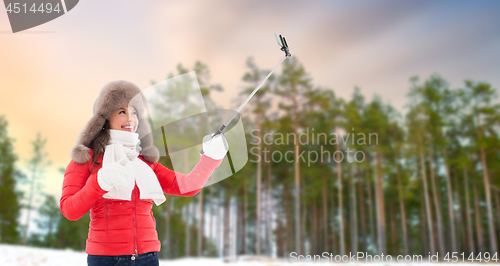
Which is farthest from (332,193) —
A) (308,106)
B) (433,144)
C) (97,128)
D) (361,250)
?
(97,128)

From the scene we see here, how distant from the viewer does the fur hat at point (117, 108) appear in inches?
64.4

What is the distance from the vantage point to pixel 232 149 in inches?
65.0

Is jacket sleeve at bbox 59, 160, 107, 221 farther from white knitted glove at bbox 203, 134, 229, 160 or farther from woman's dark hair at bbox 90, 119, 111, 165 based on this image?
white knitted glove at bbox 203, 134, 229, 160

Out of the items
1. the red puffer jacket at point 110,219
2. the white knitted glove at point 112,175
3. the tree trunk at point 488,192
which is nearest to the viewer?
the white knitted glove at point 112,175

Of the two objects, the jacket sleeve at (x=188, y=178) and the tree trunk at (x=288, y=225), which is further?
the tree trunk at (x=288, y=225)

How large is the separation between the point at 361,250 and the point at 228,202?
28.4 ft

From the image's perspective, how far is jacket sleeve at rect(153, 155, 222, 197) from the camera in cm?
169

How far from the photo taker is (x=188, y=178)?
1.76 metres
